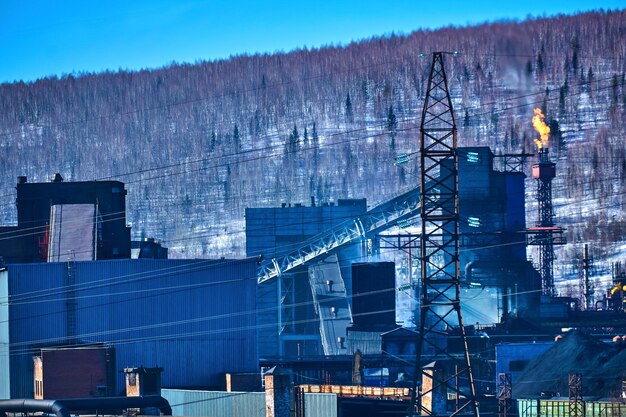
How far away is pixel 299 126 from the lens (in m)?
134

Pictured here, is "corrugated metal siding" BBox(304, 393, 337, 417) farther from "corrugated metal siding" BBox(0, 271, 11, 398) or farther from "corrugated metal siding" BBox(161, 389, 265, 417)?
"corrugated metal siding" BBox(0, 271, 11, 398)

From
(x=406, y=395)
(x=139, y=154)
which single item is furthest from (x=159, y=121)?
(x=406, y=395)

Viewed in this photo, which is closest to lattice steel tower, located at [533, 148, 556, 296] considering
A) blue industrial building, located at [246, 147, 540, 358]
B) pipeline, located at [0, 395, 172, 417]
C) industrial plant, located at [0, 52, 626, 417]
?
industrial plant, located at [0, 52, 626, 417]

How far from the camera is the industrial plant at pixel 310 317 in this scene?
33.6 meters

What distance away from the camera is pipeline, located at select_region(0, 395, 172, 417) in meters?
30.2

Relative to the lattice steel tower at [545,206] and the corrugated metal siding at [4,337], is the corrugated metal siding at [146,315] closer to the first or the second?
the corrugated metal siding at [4,337]

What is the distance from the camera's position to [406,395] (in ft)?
113

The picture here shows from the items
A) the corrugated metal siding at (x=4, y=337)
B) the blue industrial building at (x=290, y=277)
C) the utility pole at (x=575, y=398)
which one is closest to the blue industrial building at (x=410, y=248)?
the blue industrial building at (x=290, y=277)

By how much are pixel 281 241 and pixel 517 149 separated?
53.6 metres

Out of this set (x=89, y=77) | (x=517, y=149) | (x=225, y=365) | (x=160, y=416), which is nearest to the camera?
(x=160, y=416)

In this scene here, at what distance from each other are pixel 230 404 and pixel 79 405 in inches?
205

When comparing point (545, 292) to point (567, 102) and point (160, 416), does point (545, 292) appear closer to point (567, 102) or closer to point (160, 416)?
point (160, 416)

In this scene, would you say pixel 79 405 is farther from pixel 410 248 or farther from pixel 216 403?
pixel 410 248

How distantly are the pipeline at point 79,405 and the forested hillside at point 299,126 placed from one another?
2813 inches
